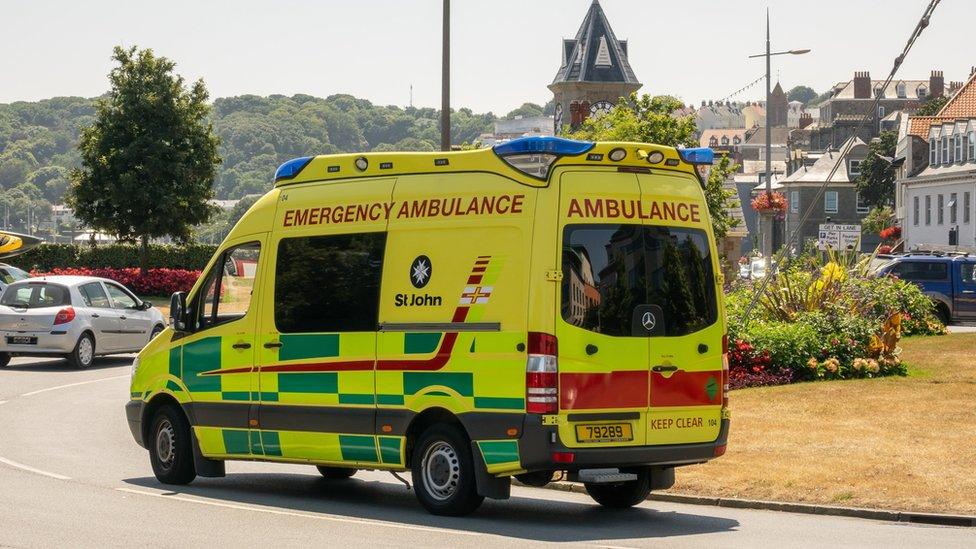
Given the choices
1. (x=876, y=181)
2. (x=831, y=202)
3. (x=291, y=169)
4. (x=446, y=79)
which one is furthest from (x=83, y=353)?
(x=831, y=202)

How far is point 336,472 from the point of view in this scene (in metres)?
14.4

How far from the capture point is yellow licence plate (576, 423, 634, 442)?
Answer: 1084 cm

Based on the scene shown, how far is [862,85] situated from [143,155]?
120427 mm

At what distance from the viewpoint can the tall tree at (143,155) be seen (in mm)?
56062

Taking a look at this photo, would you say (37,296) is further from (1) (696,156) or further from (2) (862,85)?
(2) (862,85)

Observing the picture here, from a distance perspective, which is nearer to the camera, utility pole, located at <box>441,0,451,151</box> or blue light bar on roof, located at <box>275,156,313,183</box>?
blue light bar on roof, located at <box>275,156,313,183</box>

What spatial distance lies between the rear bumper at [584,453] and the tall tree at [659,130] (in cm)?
2908

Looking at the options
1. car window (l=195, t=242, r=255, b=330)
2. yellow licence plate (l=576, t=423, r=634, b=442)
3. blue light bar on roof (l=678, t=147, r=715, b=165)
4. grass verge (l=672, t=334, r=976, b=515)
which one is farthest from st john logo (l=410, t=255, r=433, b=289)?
grass verge (l=672, t=334, r=976, b=515)

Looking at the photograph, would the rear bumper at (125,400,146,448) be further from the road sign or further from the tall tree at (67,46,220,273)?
the tall tree at (67,46,220,273)

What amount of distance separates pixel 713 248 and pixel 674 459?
1649mm

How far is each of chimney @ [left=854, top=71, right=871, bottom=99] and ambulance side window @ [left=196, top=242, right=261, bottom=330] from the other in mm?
155906

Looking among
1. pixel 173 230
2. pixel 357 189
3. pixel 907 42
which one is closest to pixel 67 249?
pixel 173 230

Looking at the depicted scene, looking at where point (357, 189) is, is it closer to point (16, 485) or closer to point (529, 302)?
point (529, 302)

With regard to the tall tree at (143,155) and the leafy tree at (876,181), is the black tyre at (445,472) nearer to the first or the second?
the tall tree at (143,155)
